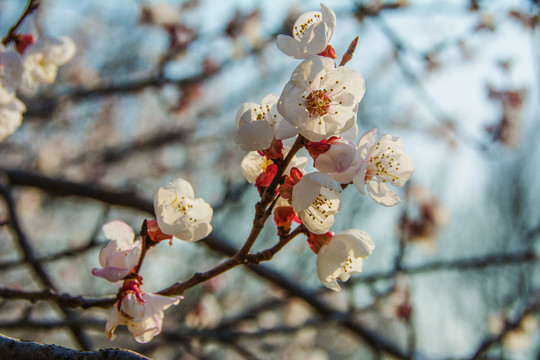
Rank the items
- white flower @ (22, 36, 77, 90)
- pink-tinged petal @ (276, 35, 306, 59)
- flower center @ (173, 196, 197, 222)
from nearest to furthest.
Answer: pink-tinged petal @ (276, 35, 306, 59)
flower center @ (173, 196, 197, 222)
white flower @ (22, 36, 77, 90)

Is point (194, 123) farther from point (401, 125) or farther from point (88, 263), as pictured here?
point (401, 125)

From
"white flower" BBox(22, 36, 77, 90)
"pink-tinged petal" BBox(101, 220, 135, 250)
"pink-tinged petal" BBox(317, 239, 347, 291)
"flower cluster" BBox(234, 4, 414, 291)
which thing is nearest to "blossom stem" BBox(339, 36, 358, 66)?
"flower cluster" BBox(234, 4, 414, 291)

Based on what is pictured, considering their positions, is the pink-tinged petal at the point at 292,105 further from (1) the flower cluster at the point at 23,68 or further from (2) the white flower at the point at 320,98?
(1) the flower cluster at the point at 23,68

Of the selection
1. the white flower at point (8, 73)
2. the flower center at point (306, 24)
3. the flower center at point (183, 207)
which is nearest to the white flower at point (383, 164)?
the flower center at point (306, 24)

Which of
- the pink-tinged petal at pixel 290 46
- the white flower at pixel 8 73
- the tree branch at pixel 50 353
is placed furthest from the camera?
the white flower at pixel 8 73

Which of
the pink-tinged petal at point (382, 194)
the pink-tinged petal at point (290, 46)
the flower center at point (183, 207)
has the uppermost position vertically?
the pink-tinged petal at point (290, 46)

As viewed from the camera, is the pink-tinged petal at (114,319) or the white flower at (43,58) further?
the white flower at (43,58)

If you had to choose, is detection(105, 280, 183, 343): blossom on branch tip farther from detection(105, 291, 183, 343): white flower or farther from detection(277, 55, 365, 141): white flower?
detection(277, 55, 365, 141): white flower
